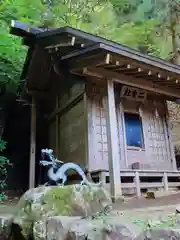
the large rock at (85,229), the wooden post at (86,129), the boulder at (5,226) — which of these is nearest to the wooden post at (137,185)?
the wooden post at (86,129)

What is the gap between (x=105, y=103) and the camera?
6840mm

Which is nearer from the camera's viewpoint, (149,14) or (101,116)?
(101,116)

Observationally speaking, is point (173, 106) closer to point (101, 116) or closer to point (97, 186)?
point (101, 116)

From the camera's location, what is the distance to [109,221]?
12.8 feet

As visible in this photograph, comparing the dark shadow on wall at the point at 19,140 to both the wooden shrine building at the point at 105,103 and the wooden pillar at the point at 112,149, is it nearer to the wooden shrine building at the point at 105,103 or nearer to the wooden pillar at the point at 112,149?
the wooden shrine building at the point at 105,103

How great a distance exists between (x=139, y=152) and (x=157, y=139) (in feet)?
3.05

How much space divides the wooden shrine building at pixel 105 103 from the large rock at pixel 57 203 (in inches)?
55.1

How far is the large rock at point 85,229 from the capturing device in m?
3.61

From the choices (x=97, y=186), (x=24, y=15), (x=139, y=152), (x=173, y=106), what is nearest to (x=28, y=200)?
(x=97, y=186)

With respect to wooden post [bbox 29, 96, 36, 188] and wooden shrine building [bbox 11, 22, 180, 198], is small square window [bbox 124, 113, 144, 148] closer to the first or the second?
wooden shrine building [bbox 11, 22, 180, 198]

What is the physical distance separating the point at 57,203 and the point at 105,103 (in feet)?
9.81

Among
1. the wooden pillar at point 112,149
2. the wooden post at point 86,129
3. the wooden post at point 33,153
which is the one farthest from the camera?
the wooden post at point 33,153

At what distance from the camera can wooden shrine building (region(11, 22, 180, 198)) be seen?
21.4 ft

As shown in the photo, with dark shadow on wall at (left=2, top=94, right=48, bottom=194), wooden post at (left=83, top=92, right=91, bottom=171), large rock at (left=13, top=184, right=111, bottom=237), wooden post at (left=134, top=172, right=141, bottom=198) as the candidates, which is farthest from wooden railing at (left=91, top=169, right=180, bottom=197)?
dark shadow on wall at (left=2, top=94, right=48, bottom=194)
